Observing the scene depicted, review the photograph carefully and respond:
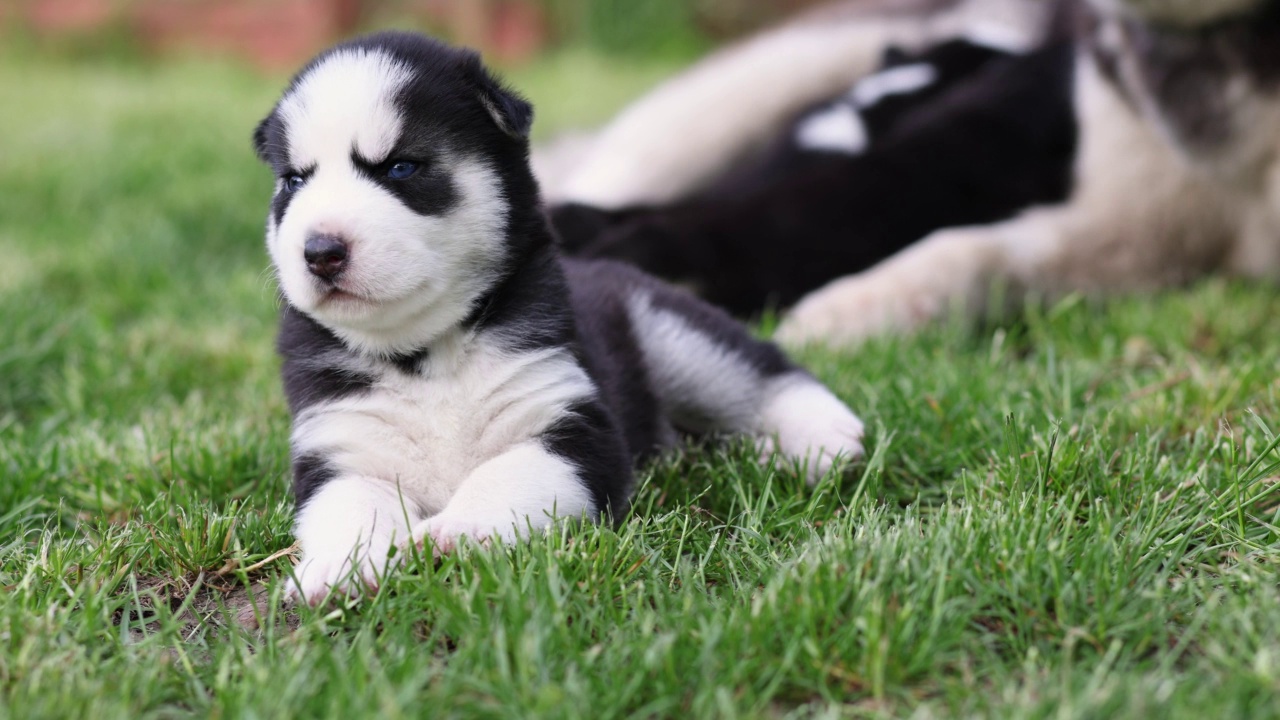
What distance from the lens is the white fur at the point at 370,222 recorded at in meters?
2.17

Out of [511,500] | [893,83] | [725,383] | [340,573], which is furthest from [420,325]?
[893,83]

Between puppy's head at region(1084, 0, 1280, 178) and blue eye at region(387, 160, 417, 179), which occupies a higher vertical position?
blue eye at region(387, 160, 417, 179)

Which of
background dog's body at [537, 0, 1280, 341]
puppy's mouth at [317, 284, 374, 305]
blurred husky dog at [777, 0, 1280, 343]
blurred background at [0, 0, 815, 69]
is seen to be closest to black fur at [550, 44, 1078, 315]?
background dog's body at [537, 0, 1280, 341]

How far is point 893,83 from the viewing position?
5.65m

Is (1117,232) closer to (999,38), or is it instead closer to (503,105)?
(999,38)

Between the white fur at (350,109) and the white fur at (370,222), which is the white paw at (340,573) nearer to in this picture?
the white fur at (370,222)

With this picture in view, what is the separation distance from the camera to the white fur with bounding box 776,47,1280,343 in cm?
459

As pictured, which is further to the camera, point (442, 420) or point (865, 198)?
point (865, 198)

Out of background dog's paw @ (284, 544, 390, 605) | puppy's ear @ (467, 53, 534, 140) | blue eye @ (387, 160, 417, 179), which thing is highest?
puppy's ear @ (467, 53, 534, 140)

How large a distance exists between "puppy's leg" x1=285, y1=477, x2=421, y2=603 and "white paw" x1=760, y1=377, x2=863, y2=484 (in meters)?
0.87

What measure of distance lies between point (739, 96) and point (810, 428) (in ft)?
11.1

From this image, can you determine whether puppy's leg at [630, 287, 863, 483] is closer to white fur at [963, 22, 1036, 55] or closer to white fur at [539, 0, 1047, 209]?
white fur at [539, 0, 1047, 209]

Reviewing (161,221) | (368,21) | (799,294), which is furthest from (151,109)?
(799,294)

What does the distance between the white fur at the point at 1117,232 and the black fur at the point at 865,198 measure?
13 centimetres
